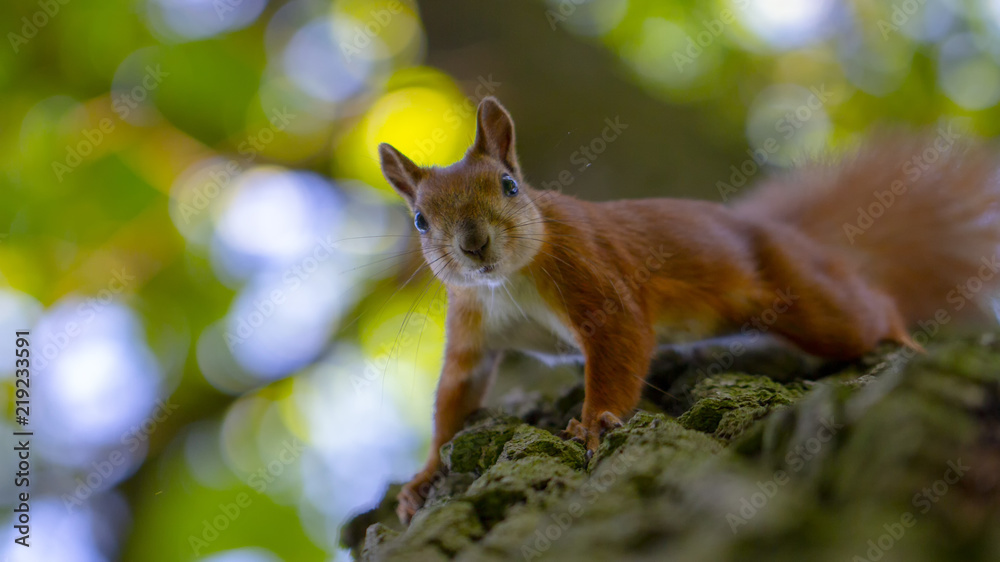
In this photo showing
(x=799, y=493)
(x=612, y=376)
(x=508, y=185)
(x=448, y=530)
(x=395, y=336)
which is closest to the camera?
(x=799, y=493)

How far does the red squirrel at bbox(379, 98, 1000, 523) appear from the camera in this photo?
7.15 ft

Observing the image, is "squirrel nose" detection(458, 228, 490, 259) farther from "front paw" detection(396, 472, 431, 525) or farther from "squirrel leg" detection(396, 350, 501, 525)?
"front paw" detection(396, 472, 431, 525)

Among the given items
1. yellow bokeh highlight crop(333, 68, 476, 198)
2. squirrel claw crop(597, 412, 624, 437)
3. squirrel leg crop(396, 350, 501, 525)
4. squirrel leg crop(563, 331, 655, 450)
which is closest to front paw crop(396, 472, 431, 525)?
squirrel leg crop(396, 350, 501, 525)

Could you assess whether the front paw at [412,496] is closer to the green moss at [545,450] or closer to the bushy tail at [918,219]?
the green moss at [545,450]

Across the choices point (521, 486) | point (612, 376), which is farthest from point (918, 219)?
point (521, 486)

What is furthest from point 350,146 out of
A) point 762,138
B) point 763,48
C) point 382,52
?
point 763,48

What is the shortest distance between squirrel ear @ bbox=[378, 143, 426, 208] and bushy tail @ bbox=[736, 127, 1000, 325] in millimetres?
1819

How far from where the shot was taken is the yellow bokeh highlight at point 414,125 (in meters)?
3.23

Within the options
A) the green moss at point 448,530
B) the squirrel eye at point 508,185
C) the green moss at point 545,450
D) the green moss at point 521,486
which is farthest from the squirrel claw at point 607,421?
the squirrel eye at point 508,185

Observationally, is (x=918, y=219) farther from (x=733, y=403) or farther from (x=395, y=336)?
(x=395, y=336)

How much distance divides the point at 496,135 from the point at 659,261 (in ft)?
2.48

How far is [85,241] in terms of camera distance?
12.0ft

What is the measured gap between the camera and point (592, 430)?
1.81 m

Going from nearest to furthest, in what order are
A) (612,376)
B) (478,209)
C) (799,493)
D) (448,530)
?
(799,493)
(448,530)
(612,376)
(478,209)
